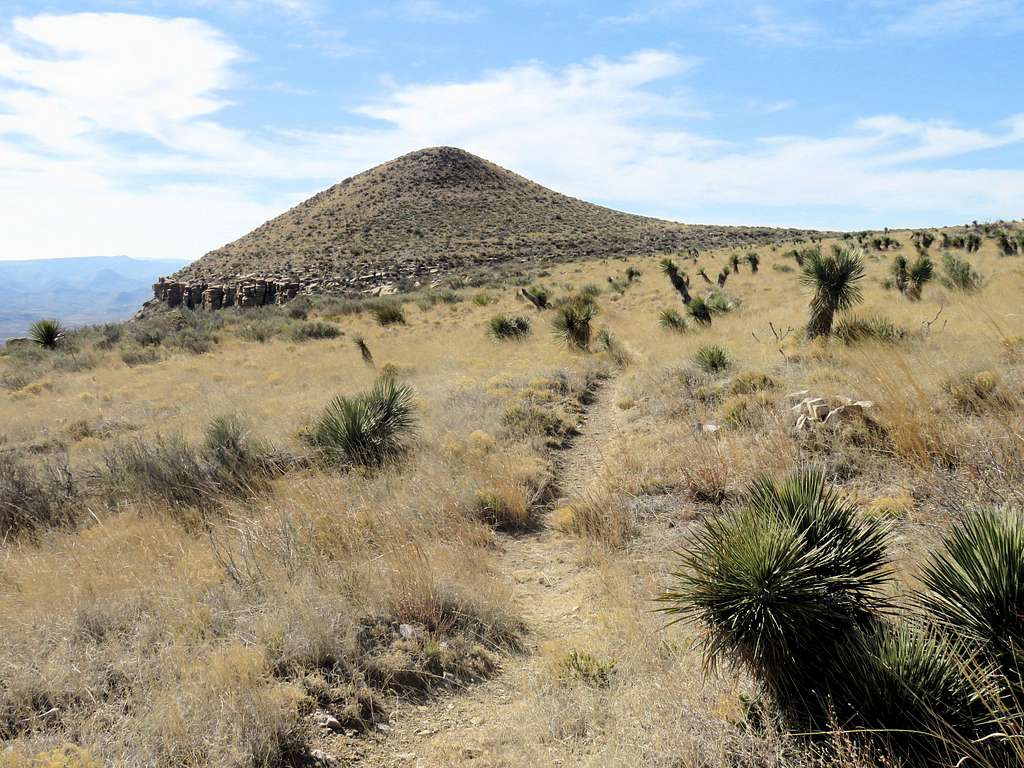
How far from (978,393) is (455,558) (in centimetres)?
599

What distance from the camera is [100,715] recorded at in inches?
123

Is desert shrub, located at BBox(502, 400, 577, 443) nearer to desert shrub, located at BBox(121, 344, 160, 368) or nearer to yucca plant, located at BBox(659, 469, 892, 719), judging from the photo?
yucca plant, located at BBox(659, 469, 892, 719)

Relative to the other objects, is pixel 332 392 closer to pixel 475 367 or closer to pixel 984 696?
pixel 475 367

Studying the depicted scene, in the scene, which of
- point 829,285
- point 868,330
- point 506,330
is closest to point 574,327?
point 506,330

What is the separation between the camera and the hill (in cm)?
4556

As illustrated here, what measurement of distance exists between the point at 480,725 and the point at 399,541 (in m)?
1.96

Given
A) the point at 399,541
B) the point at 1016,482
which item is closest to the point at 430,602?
the point at 399,541

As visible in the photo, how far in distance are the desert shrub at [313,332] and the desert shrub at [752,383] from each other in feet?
56.4

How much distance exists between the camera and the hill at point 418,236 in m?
45.6

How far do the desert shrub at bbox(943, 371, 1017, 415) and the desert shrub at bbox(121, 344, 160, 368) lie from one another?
20.7 meters

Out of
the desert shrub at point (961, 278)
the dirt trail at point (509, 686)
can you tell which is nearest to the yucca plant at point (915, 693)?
the dirt trail at point (509, 686)

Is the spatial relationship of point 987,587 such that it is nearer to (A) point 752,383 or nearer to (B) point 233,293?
(A) point 752,383

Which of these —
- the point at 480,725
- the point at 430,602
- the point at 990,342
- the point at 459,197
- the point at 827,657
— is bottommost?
the point at 480,725

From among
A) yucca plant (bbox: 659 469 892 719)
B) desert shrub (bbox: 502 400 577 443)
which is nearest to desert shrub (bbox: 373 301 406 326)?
desert shrub (bbox: 502 400 577 443)
